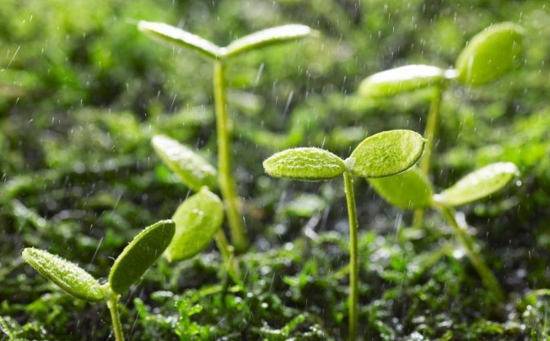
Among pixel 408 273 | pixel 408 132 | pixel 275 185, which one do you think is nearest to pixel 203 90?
pixel 275 185

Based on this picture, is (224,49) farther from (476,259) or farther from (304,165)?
(476,259)

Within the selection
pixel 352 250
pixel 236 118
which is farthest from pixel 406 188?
pixel 236 118

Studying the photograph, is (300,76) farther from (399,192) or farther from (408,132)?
(408,132)

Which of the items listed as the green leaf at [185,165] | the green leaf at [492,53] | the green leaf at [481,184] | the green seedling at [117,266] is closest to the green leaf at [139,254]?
the green seedling at [117,266]

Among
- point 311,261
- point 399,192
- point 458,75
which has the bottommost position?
point 311,261

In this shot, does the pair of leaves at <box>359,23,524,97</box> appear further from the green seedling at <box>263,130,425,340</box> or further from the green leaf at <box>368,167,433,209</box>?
the green seedling at <box>263,130,425,340</box>

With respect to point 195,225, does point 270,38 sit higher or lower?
higher
